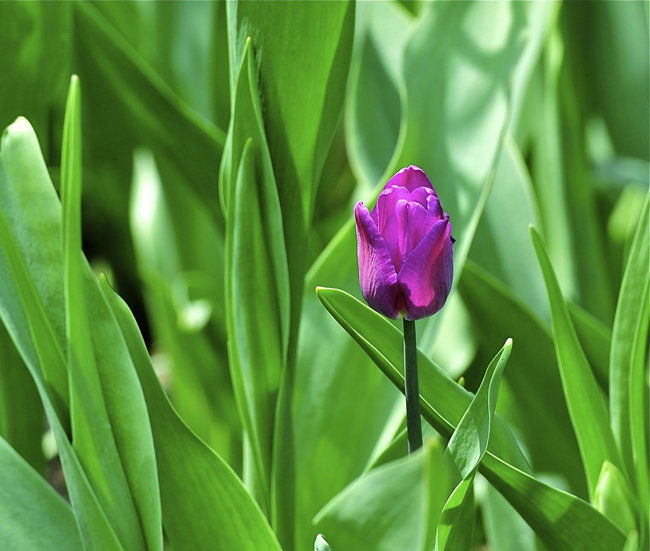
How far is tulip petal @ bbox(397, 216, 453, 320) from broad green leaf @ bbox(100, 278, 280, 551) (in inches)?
6.0

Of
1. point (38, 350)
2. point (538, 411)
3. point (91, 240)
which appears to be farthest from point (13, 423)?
point (91, 240)

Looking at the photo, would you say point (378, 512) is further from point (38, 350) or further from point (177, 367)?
point (177, 367)

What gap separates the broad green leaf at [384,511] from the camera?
14.5 inches

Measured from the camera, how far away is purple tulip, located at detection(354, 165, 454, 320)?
1.21 ft

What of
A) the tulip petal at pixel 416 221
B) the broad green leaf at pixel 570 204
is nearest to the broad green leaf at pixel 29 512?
the tulip petal at pixel 416 221

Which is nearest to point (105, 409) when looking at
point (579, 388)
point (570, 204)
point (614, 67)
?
point (579, 388)

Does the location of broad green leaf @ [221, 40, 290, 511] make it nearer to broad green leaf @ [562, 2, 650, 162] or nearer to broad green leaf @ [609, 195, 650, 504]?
broad green leaf @ [609, 195, 650, 504]

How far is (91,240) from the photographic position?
4.88 ft

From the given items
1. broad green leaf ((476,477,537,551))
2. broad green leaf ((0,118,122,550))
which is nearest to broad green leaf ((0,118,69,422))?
broad green leaf ((0,118,122,550))

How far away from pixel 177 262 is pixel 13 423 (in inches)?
20.9

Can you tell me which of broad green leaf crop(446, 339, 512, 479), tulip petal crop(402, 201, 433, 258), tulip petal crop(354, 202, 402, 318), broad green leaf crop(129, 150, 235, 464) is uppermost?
tulip petal crop(402, 201, 433, 258)

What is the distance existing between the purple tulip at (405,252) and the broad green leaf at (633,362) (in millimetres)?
189

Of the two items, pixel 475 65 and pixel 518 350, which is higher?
pixel 475 65

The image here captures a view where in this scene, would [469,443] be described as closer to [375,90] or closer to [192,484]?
[192,484]
